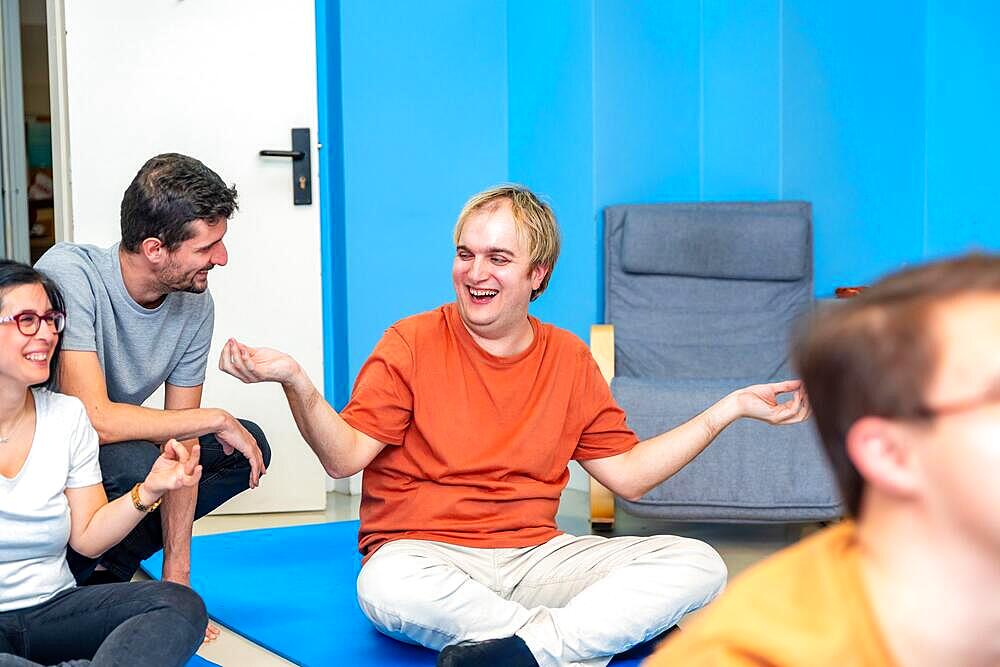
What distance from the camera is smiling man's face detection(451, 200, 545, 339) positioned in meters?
2.41

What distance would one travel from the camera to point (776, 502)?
328cm

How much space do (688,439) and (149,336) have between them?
3.96 ft

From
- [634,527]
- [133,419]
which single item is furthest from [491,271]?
[634,527]

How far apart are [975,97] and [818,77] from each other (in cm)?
57

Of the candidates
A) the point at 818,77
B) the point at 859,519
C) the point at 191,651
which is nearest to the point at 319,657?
the point at 191,651

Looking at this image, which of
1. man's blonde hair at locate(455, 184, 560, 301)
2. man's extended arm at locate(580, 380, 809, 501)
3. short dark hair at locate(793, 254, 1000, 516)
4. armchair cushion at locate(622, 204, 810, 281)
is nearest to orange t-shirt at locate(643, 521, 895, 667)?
short dark hair at locate(793, 254, 1000, 516)

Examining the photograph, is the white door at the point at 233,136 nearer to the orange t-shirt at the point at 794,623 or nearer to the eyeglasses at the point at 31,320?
the eyeglasses at the point at 31,320

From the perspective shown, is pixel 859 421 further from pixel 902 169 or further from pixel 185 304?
pixel 902 169

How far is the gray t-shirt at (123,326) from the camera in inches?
101

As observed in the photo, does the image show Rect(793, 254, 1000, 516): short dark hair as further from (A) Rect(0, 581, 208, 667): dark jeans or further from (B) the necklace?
(B) the necklace

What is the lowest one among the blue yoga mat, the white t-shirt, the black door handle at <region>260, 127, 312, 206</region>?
the blue yoga mat

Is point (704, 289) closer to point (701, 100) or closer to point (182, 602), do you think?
point (701, 100)

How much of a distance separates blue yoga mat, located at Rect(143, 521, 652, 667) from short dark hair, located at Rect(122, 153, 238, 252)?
844 millimetres

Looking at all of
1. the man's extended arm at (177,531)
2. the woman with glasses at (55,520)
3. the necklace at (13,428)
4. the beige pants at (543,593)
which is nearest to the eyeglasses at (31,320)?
the woman with glasses at (55,520)
